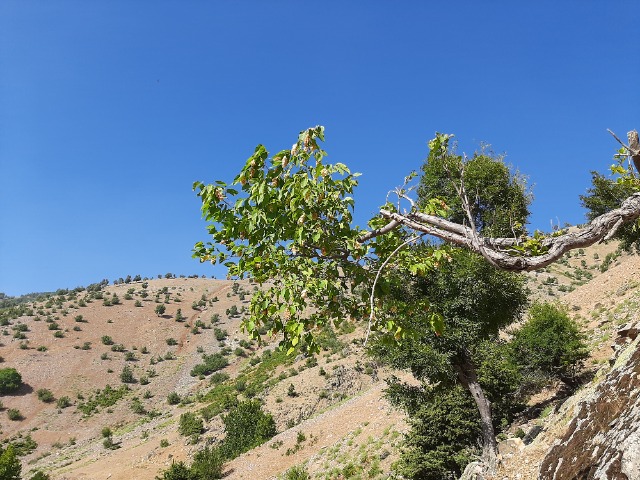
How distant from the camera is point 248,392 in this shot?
4103 centimetres

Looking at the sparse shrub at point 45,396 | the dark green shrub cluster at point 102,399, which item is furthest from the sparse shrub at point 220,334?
the sparse shrub at point 45,396

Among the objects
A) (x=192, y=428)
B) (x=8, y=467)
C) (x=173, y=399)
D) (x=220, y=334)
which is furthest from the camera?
(x=220, y=334)

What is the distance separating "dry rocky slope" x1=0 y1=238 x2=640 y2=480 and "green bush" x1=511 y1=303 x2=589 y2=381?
116 cm

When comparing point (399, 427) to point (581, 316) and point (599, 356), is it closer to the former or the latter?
point (599, 356)

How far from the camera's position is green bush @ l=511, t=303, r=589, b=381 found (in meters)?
19.2

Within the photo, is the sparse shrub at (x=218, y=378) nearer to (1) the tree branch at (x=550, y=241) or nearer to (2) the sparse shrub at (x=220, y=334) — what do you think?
(2) the sparse shrub at (x=220, y=334)

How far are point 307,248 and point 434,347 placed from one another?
1143cm

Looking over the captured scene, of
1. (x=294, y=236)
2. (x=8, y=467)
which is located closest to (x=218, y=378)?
(x=8, y=467)

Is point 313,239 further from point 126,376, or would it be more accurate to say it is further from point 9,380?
point 9,380

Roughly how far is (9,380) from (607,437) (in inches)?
2657

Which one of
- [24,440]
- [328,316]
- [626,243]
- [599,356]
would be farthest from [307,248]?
[24,440]

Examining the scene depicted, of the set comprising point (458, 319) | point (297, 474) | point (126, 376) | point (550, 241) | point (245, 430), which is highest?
point (126, 376)

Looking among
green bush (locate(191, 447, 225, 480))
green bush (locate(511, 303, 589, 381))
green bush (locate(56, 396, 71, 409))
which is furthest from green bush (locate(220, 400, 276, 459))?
green bush (locate(56, 396, 71, 409))

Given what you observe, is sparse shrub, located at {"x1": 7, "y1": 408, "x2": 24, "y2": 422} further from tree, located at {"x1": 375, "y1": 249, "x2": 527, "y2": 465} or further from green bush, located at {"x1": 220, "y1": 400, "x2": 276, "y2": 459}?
tree, located at {"x1": 375, "y1": 249, "x2": 527, "y2": 465}
